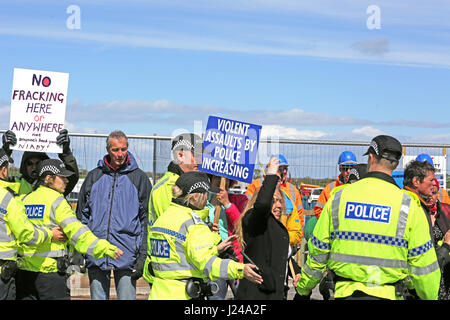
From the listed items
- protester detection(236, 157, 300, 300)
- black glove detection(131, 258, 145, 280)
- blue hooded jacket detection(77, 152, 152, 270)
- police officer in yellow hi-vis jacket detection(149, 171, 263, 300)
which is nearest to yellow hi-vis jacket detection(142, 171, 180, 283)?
blue hooded jacket detection(77, 152, 152, 270)

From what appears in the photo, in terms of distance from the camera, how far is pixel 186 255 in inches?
209

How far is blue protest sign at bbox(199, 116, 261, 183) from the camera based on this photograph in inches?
285

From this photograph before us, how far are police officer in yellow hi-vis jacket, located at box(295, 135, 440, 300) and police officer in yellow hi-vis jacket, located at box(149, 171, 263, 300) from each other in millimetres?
695

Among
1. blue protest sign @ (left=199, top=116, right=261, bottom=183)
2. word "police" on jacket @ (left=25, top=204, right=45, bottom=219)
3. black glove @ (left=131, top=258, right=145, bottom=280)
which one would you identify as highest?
blue protest sign @ (left=199, top=116, right=261, bottom=183)

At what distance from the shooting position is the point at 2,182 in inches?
290

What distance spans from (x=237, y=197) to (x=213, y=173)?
36cm

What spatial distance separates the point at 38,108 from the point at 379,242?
475 centimetres

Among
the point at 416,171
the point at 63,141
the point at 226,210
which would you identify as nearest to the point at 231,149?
the point at 226,210

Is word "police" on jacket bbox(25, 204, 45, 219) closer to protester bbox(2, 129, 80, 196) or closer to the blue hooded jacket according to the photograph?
the blue hooded jacket

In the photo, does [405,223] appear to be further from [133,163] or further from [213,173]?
[133,163]

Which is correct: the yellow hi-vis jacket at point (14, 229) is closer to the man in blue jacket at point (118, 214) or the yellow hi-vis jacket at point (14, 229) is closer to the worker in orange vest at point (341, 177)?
the man in blue jacket at point (118, 214)

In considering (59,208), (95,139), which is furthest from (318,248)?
(95,139)

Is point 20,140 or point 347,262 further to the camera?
point 20,140

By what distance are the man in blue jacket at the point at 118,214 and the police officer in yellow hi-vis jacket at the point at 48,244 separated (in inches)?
27.6
